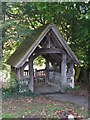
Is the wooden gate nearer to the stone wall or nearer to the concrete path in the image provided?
the stone wall

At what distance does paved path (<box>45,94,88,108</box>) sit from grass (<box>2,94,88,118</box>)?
45 centimetres

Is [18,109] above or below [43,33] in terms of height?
below

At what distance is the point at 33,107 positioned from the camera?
8617 mm

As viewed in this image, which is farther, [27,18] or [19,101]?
[27,18]

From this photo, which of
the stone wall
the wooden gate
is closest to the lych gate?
the stone wall

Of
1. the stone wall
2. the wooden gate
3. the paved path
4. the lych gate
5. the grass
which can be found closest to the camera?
the grass

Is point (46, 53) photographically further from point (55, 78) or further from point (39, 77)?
point (39, 77)

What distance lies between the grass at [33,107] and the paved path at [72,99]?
45cm

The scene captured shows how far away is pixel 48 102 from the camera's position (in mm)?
9398

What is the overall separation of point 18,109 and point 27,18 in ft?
25.9

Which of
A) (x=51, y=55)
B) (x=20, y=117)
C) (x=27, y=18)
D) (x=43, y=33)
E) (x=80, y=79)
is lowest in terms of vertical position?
(x=20, y=117)

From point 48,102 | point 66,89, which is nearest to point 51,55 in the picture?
point 66,89

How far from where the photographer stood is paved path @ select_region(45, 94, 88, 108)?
30.9 feet

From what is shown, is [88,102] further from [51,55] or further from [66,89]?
[51,55]
